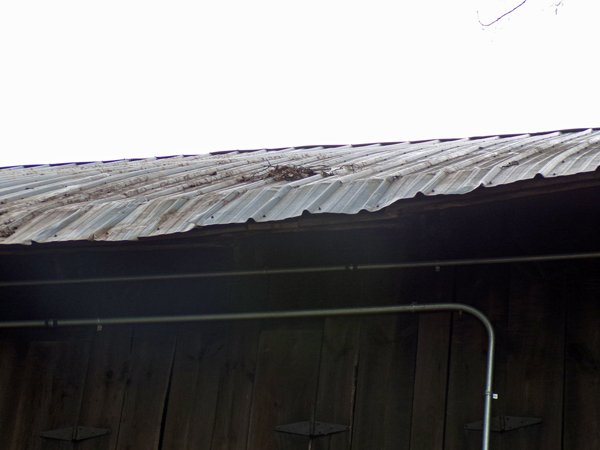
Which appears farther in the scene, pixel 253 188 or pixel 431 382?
pixel 253 188

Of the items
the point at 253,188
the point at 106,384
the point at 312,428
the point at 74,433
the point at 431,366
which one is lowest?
the point at 74,433

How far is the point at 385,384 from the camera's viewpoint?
5523mm

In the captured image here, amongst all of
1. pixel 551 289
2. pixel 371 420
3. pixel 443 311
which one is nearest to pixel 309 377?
pixel 371 420

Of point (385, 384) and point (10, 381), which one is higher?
point (385, 384)

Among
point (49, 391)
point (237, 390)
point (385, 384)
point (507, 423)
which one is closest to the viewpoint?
point (507, 423)

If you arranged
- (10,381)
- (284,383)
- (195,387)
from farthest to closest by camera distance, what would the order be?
(10,381) < (195,387) < (284,383)

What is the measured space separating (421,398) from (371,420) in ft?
1.03

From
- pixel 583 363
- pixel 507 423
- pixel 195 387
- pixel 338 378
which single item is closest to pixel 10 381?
pixel 195 387

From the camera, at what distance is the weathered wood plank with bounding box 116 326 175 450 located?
6.09 m

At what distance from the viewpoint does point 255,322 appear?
6.11 m

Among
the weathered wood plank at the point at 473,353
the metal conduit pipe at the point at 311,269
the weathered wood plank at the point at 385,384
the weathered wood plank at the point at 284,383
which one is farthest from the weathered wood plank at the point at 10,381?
the weathered wood plank at the point at 473,353

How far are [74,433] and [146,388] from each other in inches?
21.8

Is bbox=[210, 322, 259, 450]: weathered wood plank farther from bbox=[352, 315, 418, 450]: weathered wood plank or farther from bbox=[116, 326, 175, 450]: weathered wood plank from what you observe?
bbox=[352, 315, 418, 450]: weathered wood plank

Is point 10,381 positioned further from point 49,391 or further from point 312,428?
point 312,428
